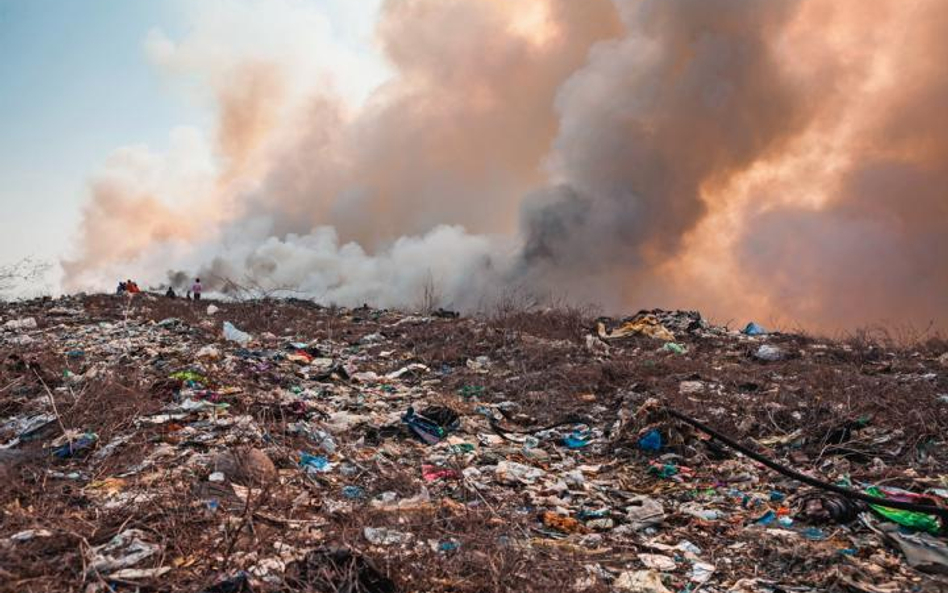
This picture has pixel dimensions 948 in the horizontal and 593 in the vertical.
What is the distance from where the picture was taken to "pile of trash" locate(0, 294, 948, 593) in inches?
86.1

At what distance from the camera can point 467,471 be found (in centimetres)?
385

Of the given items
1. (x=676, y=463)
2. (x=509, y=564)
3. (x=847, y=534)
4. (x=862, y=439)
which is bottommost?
(x=509, y=564)

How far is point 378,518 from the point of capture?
2619 mm

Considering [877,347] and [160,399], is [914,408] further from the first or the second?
[160,399]

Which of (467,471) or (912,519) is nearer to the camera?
(912,519)

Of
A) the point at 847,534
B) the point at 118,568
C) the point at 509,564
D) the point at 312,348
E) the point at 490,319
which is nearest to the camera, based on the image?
the point at 118,568

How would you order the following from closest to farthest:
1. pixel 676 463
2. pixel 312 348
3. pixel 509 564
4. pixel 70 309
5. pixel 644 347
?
pixel 509 564 < pixel 676 463 < pixel 312 348 < pixel 644 347 < pixel 70 309

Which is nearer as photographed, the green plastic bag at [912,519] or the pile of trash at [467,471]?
the pile of trash at [467,471]

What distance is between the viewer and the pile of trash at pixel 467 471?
219 cm

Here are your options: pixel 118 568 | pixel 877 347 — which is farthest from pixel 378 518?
pixel 877 347

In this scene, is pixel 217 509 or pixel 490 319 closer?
pixel 217 509

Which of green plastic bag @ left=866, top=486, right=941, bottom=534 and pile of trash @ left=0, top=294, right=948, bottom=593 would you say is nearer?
pile of trash @ left=0, top=294, right=948, bottom=593

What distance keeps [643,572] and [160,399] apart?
3658mm

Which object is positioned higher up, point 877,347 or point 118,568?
point 877,347
